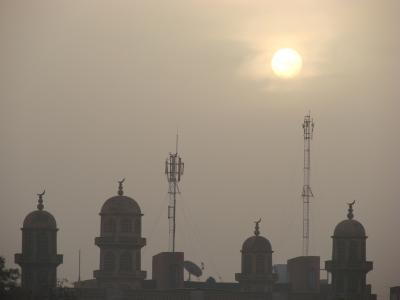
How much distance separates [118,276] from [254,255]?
30.1ft

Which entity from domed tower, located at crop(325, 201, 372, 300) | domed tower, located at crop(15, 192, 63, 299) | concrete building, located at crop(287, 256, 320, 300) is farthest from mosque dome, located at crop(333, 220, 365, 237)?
domed tower, located at crop(15, 192, 63, 299)

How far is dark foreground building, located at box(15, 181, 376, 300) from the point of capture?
16075cm

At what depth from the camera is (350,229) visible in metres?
162

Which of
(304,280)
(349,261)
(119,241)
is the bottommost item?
(304,280)

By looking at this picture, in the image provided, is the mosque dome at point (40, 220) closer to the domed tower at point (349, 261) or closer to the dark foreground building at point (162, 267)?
the dark foreground building at point (162, 267)

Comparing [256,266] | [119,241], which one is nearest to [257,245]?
[256,266]

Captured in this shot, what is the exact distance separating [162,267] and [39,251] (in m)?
8.47

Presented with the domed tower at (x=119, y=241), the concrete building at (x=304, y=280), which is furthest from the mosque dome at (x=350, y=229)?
the domed tower at (x=119, y=241)

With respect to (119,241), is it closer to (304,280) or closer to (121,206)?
(121,206)

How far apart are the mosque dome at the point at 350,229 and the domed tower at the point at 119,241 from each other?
39.5 ft

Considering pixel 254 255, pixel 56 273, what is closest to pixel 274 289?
pixel 254 255

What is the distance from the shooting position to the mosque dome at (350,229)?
162 meters

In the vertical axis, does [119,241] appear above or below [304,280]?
above

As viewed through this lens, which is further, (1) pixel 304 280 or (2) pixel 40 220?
(1) pixel 304 280
